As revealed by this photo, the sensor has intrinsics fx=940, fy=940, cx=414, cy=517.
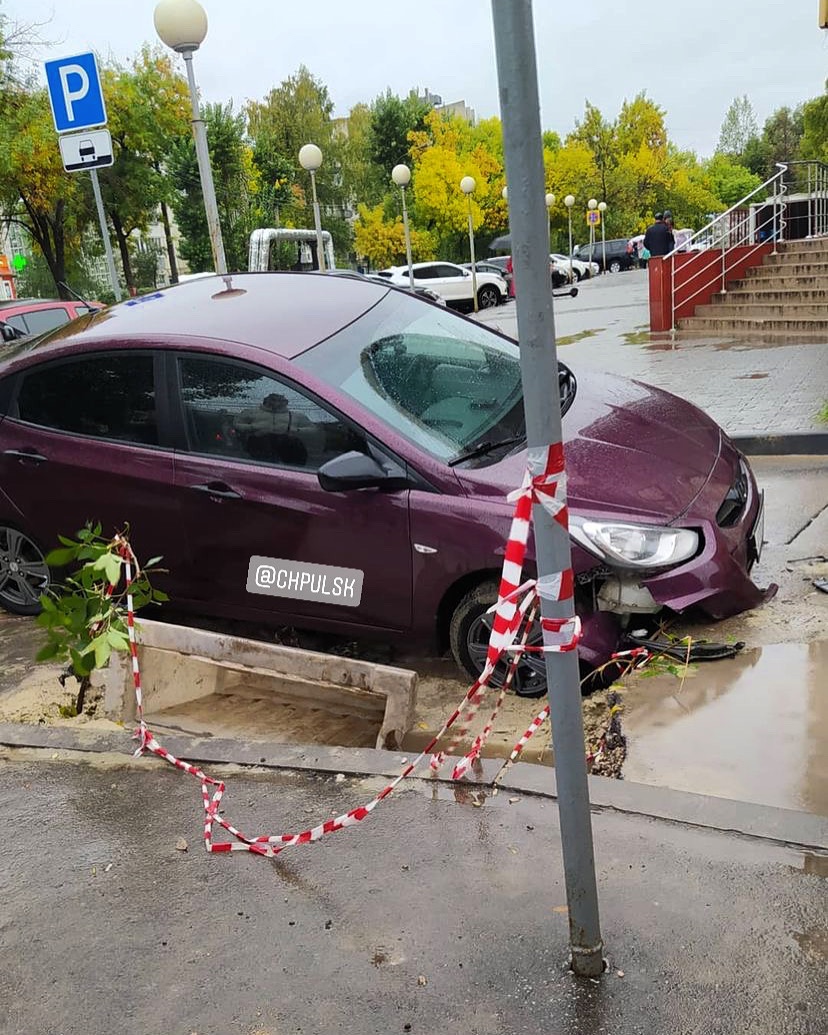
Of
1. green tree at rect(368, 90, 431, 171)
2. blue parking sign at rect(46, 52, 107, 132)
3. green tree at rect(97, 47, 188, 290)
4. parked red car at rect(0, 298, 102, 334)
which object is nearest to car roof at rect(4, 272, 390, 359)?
blue parking sign at rect(46, 52, 107, 132)

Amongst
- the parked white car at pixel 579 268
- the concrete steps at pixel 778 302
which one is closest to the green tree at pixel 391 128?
the parked white car at pixel 579 268

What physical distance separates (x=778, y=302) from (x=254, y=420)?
1233cm

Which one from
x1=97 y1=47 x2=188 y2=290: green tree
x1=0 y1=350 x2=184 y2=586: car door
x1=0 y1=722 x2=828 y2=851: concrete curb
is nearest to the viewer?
x1=0 y1=722 x2=828 y2=851: concrete curb

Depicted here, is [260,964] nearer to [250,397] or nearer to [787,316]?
[250,397]

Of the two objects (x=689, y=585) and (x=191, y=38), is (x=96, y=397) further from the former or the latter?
(x=191, y=38)

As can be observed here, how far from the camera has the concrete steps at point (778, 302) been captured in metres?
13.8

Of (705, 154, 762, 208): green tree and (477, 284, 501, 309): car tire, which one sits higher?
(705, 154, 762, 208): green tree

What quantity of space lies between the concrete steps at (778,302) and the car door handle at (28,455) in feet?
36.8

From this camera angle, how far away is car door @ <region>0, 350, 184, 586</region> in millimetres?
4730

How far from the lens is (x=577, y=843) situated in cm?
225

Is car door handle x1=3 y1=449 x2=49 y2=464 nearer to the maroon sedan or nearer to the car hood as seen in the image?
the maroon sedan

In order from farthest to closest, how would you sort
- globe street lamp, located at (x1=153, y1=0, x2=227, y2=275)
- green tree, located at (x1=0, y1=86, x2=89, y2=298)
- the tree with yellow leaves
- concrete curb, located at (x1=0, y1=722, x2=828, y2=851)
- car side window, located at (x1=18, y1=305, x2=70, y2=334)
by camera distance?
the tree with yellow leaves → green tree, located at (x1=0, y1=86, x2=89, y2=298) → car side window, located at (x1=18, y1=305, x2=70, y2=334) → globe street lamp, located at (x1=153, y1=0, x2=227, y2=275) → concrete curb, located at (x1=0, y1=722, x2=828, y2=851)

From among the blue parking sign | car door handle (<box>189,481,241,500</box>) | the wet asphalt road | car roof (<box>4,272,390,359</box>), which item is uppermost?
the blue parking sign

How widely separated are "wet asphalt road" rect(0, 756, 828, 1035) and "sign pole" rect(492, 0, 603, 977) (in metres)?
0.20
